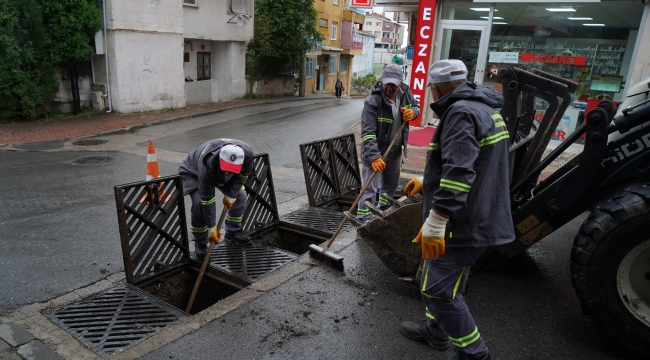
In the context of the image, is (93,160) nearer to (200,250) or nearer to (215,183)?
(200,250)

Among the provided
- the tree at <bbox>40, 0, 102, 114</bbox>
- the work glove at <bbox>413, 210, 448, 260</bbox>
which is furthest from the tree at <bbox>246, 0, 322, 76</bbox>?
the work glove at <bbox>413, 210, 448, 260</bbox>

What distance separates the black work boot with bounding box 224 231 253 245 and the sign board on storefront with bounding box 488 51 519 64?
27.6 ft

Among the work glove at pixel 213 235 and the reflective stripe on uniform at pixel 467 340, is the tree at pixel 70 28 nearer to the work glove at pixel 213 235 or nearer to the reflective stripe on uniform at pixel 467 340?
the work glove at pixel 213 235

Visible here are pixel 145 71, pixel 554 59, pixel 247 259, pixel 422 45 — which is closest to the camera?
pixel 247 259

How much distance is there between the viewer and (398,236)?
3.78m

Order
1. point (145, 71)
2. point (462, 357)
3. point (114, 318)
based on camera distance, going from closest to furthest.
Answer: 1. point (462, 357)
2. point (114, 318)
3. point (145, 71)

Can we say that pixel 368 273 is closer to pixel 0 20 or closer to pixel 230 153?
pixel 230 153

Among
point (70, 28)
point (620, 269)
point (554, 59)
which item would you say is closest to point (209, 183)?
point (620, 269)

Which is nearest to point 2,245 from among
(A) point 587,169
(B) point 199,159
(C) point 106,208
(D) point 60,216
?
(D) point 60,216

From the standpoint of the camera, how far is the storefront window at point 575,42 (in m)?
9.46

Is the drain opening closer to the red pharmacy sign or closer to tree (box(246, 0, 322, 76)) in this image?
the red pharmacy sign

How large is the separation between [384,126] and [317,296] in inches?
87.7

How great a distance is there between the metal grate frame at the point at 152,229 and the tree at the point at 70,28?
394 inches

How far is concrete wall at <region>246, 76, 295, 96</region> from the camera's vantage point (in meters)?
22.6
